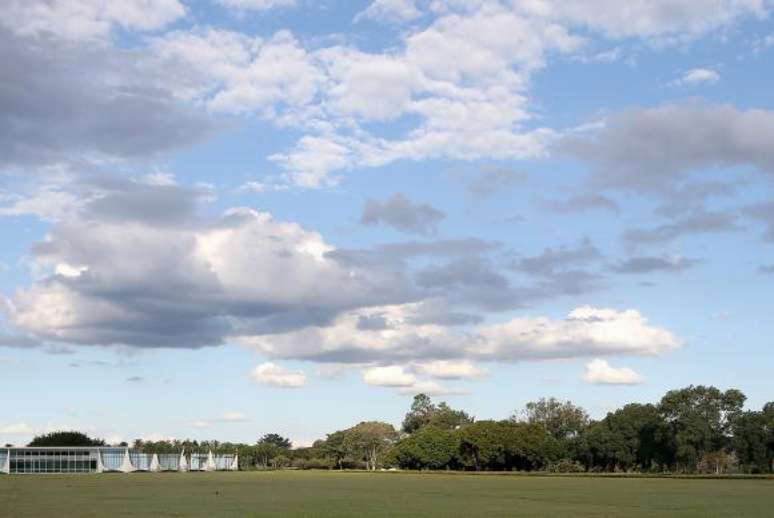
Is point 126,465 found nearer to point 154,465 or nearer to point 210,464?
point 154,465

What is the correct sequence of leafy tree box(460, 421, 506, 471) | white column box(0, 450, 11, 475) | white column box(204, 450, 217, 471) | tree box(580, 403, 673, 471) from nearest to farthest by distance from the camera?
tree box(580, 403, 673, 471) → leafy tree box(460, 421, 506, 471) → white column box(0, 450, 11, 475) → white column box(204, 450, 217, 471)

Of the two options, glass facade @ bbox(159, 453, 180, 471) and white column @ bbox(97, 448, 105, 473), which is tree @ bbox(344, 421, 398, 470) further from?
white column @ bbox(97, 448, 105, 473)

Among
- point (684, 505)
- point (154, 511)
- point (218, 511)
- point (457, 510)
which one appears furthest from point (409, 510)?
point (684, 505)

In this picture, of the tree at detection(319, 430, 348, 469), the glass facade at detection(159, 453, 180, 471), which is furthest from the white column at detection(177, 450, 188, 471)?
the tree at detection(319, 430, 348, 469)

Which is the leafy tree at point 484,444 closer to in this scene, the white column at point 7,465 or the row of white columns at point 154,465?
the row of white columns at point 154,465

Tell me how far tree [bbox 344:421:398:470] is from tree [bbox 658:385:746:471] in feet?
240

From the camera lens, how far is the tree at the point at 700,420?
392ft

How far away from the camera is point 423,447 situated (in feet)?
495

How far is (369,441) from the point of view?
18438 cm

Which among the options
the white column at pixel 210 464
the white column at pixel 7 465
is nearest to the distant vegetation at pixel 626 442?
the white column at pixel 210 464

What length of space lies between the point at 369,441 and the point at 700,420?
8000cm

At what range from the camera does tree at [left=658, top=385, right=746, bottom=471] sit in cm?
11938

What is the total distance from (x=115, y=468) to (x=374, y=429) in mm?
50509

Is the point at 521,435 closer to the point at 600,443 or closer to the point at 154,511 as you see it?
the point at 600,443
